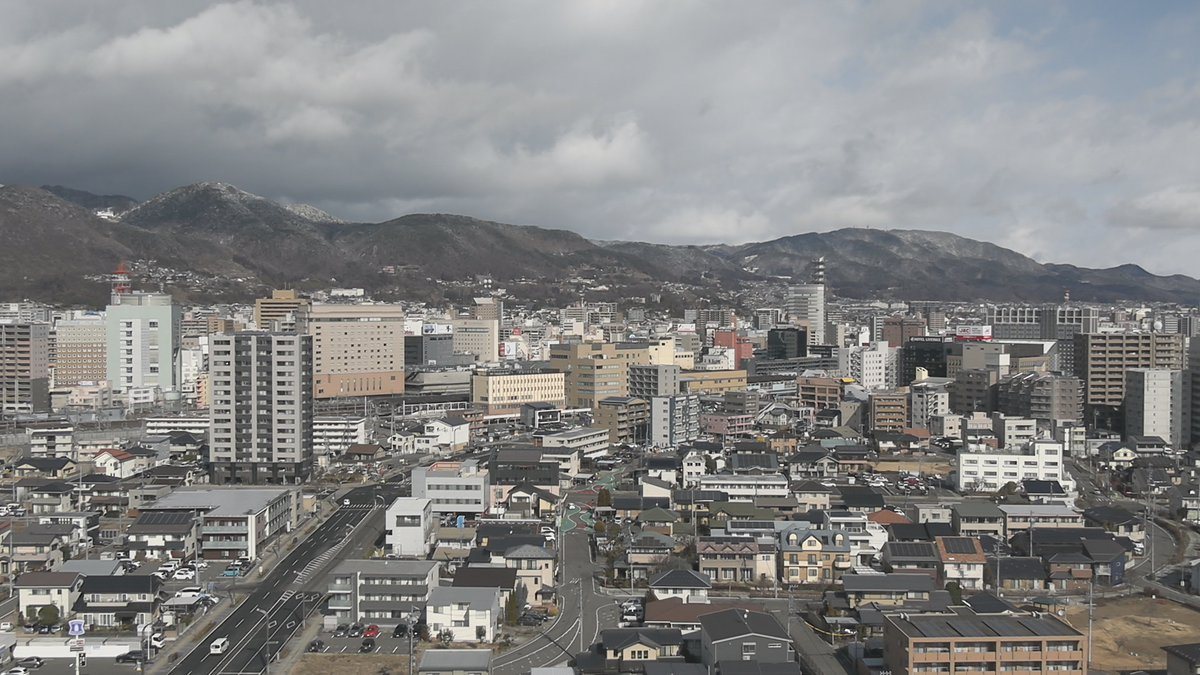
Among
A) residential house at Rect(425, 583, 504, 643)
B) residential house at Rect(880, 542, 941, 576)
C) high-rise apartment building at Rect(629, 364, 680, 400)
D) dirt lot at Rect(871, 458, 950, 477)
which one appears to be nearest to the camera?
residential house at Rect(425, 583, 504, 643)

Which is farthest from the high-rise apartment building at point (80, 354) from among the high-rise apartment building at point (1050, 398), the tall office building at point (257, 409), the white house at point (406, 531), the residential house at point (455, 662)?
the high-rise apartment building at point (1050, 398)

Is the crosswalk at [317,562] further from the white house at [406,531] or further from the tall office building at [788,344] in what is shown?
the tall office building at [788,344]

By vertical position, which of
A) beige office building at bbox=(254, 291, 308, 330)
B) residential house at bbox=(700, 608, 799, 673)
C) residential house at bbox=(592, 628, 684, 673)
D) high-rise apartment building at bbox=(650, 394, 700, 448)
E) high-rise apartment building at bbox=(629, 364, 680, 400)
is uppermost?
beige office building at bbox=(254, 291, 308, 330)

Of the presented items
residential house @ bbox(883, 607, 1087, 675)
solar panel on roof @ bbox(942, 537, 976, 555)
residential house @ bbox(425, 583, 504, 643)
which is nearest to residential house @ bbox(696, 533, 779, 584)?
solar panel on roof @ bbox(942, 537, 976, 555)

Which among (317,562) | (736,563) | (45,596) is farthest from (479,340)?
(45,596)

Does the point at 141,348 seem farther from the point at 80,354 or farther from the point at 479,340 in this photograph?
the point at 479,340

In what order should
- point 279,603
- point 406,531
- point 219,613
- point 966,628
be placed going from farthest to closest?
point 406,531, point 279,603, point 219,613, point 966,628

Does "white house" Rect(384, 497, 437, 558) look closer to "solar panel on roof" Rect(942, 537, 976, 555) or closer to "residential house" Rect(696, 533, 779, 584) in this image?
"residential house" Rect(696, 533, 779, 584)
